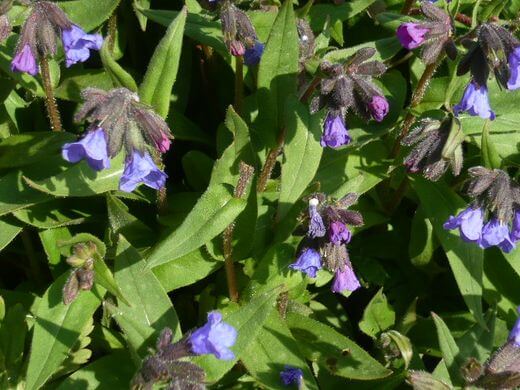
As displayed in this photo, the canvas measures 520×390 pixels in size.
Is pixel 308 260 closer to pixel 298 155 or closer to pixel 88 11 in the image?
pixel 298 155

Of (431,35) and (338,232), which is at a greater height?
(431,35)

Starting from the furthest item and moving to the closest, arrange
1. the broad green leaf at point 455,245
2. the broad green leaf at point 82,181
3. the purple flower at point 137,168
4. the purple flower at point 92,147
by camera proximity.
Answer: the broad green leaf at point 455,245 → the broad green leaf at point 82,181 → the purple flower at point 137,168 → the purple flower at point 92,147

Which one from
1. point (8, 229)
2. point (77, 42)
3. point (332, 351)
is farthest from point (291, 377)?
point (77, 42)

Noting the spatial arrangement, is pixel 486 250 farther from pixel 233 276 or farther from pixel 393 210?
pixel 233 276

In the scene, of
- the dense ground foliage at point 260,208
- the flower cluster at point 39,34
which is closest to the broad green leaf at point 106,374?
the dense ground foliage at point 260,208

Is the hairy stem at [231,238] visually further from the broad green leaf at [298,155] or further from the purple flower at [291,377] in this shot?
the purple flower at [291,377]

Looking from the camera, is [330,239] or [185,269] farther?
[185,269]

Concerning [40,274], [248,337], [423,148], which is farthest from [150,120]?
[40,274]
